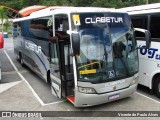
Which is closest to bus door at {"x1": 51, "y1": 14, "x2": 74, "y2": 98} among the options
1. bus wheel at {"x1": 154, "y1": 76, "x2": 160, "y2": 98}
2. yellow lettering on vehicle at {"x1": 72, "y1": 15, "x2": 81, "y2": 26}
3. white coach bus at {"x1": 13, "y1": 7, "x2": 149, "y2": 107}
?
white coach bus at {"x1": 13, "y1": 7, "x2": 149, "y2": 107}

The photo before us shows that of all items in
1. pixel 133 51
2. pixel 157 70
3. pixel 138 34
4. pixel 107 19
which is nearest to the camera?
pixel 107 19

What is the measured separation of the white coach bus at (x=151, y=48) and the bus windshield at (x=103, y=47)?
1108 millimetres

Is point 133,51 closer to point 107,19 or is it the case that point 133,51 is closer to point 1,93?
point 107,19

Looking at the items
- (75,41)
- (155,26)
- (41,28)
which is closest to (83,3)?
(41,28)

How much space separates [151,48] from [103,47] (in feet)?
7.21

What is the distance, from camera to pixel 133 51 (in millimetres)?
7211

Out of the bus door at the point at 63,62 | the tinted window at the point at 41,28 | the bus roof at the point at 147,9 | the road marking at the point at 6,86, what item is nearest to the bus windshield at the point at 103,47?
the bus door at the point at 63,62

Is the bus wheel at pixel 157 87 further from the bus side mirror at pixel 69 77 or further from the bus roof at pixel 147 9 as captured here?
the bus side mirror at pixel 69 77

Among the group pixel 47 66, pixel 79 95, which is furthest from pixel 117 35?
pixel 47 66

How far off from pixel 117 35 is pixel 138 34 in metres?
2.00

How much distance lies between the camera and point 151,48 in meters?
7.91

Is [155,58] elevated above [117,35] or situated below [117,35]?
below

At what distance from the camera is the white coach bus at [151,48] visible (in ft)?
25.2

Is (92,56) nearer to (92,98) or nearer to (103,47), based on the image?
(103,47)
